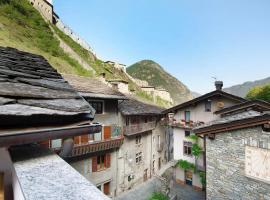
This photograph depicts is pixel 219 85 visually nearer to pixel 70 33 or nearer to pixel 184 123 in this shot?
pixel 184 123

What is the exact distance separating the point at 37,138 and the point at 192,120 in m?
19.5

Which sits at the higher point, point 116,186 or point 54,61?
point 54,61

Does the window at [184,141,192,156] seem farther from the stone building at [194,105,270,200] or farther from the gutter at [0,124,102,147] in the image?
the gutter at [0,124,102,147]

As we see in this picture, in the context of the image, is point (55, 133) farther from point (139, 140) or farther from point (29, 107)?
point (139, 140)

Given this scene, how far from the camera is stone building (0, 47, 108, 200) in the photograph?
4.86 ft

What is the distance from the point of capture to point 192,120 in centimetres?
2027

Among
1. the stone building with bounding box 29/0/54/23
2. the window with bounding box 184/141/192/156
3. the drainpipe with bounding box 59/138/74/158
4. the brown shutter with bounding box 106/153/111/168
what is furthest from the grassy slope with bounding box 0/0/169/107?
the drainpipe with bounding box 59/138/74/158

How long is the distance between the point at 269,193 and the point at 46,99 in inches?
391

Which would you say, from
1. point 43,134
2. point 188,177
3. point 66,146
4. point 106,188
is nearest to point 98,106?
point 106,188

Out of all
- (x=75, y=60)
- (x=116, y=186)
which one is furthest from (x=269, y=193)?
(x=75, y=60)

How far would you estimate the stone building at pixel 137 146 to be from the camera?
69.5 feet

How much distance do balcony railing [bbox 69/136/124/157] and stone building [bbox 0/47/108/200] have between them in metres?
12.5

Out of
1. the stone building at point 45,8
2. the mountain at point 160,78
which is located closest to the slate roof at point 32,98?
the stone building at point 45,8

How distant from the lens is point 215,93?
18719 millimetres
